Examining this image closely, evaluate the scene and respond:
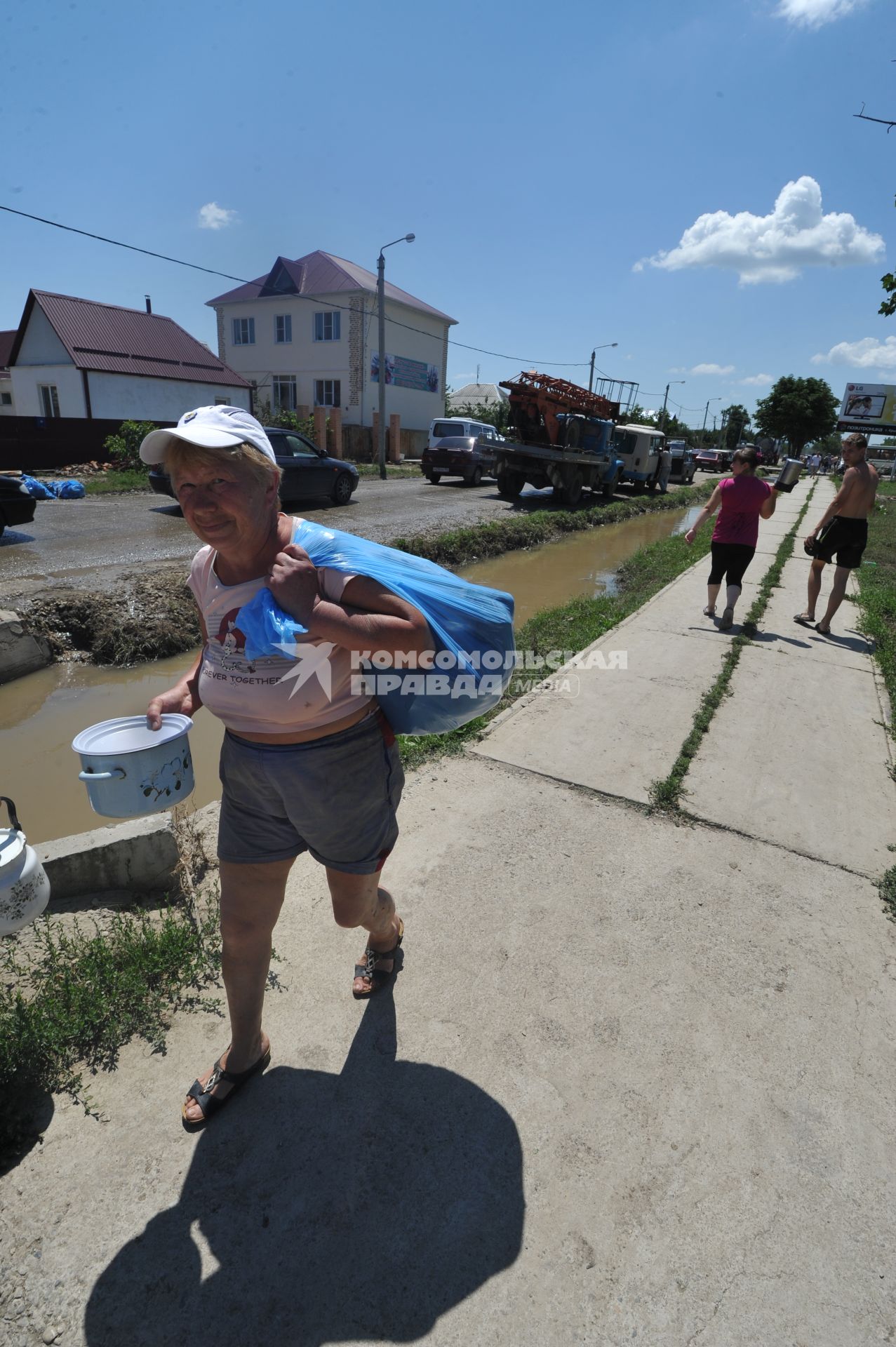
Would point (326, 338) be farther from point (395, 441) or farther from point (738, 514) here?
point (738, 514)

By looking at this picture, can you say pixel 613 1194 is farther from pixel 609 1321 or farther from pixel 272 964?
pixel 272 964

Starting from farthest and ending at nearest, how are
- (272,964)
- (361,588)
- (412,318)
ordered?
(412,318) → (272,964) → (361,588)

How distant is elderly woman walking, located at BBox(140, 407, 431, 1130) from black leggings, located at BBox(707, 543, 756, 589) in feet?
18.2

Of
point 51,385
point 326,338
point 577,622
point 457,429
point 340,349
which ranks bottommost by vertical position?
point 577,622

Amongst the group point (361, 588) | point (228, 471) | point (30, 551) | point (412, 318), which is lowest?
point (30, 551)

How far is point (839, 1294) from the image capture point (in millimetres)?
1590

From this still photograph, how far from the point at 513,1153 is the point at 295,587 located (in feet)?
5.22

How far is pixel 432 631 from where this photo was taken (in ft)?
5.77

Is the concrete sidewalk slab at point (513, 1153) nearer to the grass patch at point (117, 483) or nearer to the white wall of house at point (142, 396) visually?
the grass patch at point (117, 483)

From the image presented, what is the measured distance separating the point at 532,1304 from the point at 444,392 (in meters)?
42.9

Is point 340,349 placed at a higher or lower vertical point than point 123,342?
higher

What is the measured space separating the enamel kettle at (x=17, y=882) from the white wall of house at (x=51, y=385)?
26.3 m

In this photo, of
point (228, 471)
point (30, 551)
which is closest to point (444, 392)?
point (30, 551)

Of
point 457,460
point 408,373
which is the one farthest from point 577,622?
point 408,373
